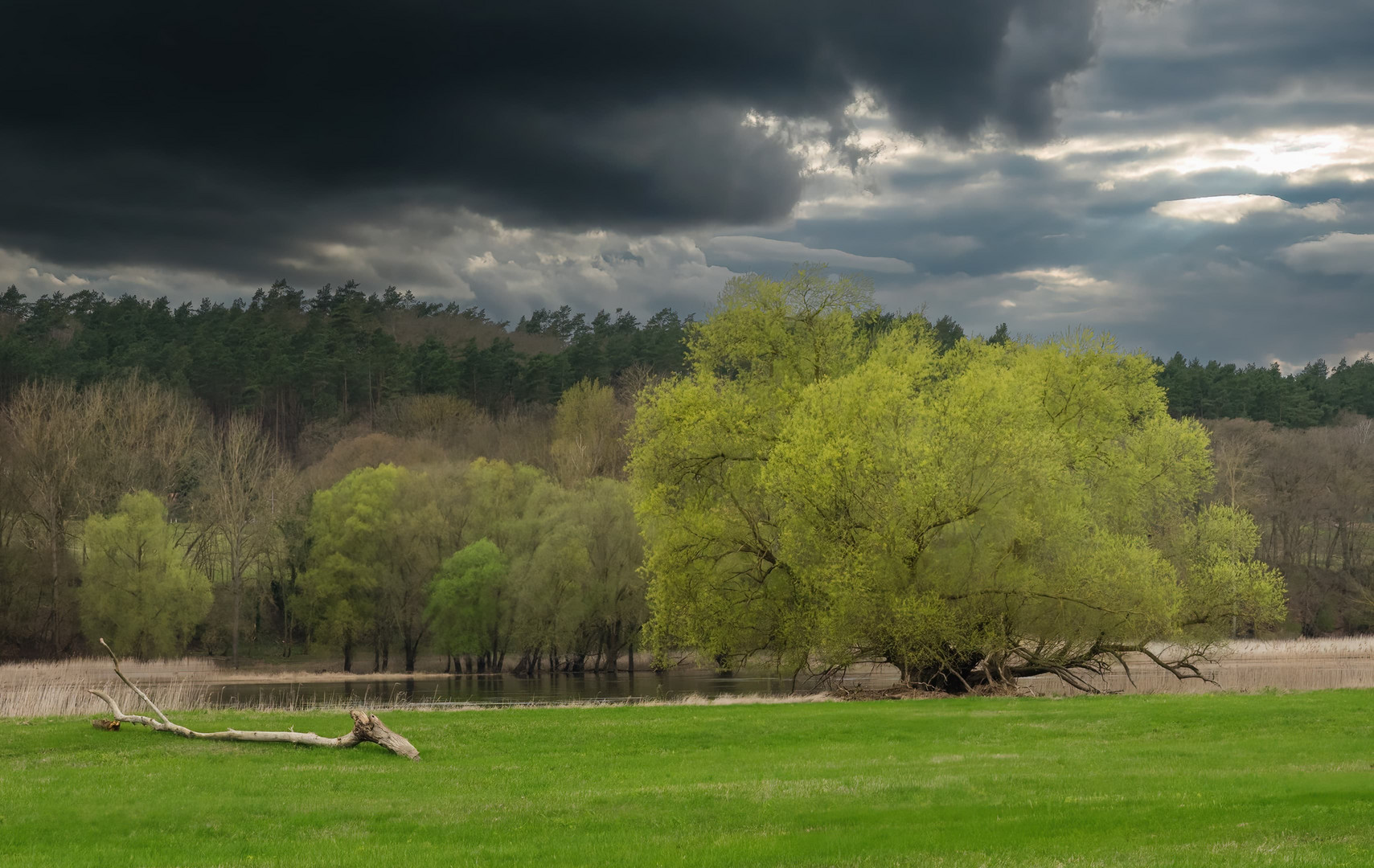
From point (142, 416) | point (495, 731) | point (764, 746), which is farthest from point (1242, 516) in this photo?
point (142, 416)

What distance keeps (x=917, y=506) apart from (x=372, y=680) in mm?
47128

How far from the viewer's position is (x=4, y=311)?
147625 mm

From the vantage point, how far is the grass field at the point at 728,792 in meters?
13.6

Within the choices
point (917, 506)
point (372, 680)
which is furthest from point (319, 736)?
point (372, 680)

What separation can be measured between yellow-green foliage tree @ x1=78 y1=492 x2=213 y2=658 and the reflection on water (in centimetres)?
1250

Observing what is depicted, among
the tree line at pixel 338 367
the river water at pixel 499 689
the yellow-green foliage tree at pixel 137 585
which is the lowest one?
the river water at pixel 499 689

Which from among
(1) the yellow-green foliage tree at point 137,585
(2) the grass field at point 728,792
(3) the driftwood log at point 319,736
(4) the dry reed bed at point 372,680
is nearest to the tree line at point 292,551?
(1) the yellow-green foliage tree at point 137,585

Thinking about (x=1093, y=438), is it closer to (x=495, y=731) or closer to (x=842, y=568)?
(x=842, y=568)

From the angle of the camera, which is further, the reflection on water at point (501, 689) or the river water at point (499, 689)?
the reflection on water at point (501, 689)

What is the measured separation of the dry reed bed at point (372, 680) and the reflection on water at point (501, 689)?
0.39 m

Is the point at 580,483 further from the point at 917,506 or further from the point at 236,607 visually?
the point at 917,506

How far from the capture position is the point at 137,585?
7762cm

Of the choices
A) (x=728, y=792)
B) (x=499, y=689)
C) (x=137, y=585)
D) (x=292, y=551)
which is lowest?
(x=499, y=689)

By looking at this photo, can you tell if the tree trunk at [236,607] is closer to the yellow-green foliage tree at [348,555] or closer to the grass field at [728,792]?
the yellow-green foliage tree at [348,555]
